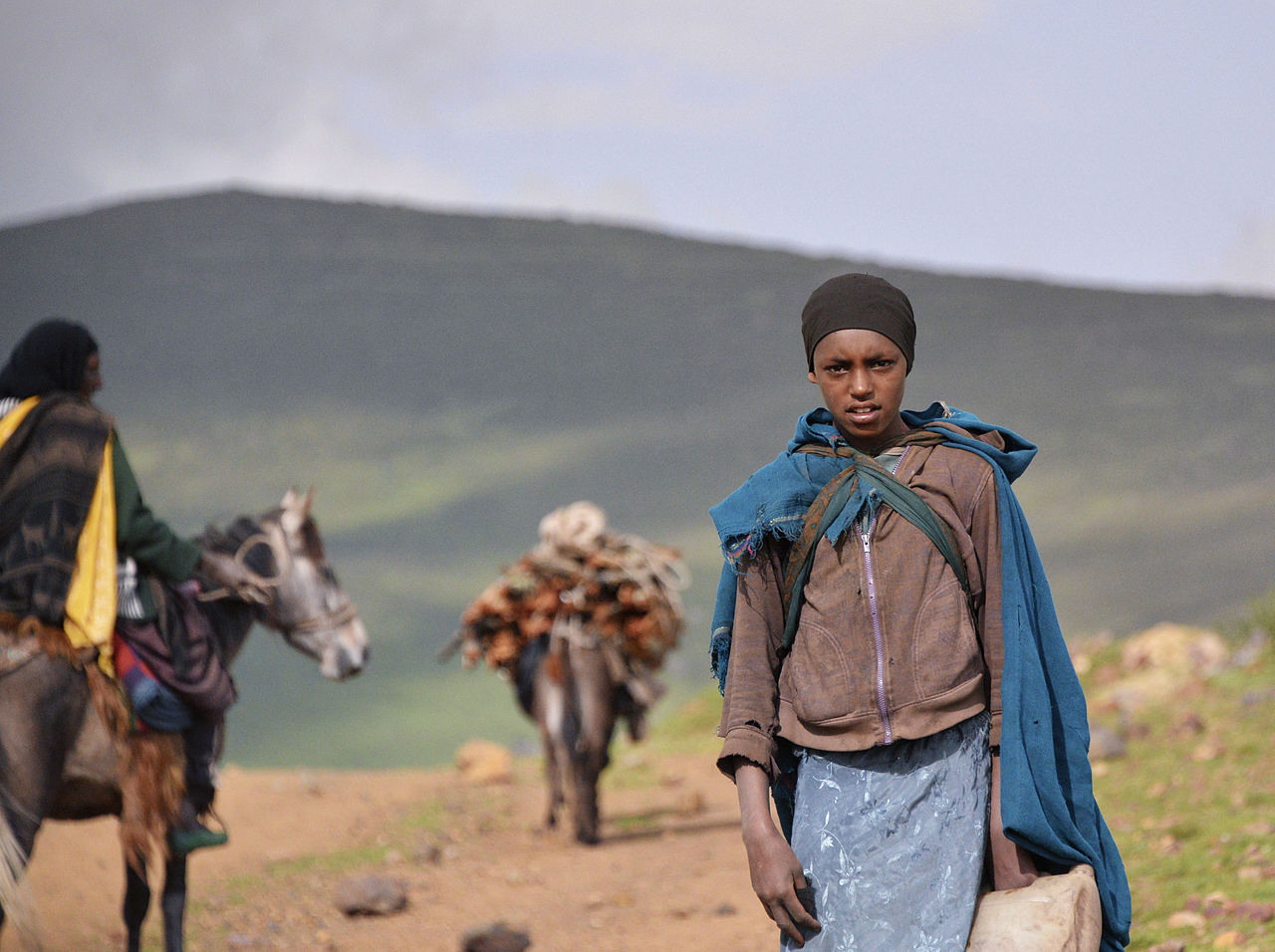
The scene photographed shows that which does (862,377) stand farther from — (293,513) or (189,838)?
(293,513)

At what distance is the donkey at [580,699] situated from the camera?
8938 millimetres

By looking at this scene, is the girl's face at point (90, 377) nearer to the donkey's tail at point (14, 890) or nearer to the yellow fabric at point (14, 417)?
the yellow fabric at point (14, 417)

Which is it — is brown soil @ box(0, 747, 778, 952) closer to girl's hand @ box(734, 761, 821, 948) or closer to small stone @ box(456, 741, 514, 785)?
small stone @ box(456, 741, 514, 785)

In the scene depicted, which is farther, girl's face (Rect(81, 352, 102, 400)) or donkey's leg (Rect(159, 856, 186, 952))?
donkey's leg (Rect(159, 856, 186, 952))

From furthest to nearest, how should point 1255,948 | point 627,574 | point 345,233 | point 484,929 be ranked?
point 345,233, point 627,574, point 484,929, point 1255,948

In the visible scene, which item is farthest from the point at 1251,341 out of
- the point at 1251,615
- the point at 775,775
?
the point at 775,775

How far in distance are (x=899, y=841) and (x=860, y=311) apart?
101 cm

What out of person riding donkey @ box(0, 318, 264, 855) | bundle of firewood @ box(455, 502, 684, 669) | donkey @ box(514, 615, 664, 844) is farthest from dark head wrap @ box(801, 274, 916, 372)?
donkey @ box(514, 615, 664, 844)

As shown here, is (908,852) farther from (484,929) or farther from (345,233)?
(345,233)

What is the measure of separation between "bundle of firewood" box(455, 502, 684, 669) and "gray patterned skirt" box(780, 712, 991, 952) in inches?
249

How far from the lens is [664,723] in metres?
16.3

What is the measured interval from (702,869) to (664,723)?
325 inches

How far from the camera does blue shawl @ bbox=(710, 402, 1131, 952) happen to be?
250cm

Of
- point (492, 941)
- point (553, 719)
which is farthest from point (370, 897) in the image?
point (553, 719)
